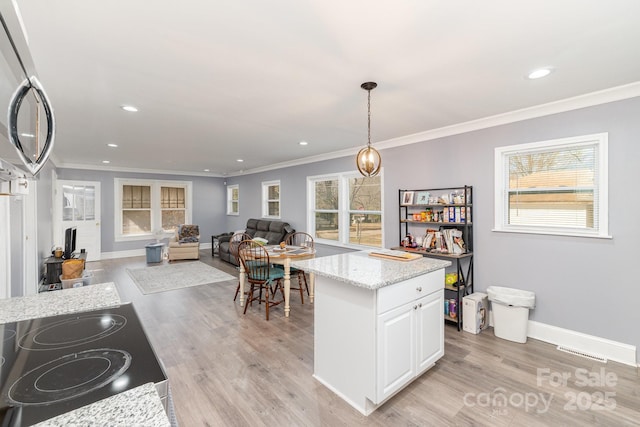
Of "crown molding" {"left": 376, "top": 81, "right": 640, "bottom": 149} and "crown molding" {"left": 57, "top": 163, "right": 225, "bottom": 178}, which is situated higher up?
"crown molding" {"left": 57, "top": 163, "right": 225, "bottom": 178}

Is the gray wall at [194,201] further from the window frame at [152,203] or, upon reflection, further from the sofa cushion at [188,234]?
the sofa cushion at [188,234]

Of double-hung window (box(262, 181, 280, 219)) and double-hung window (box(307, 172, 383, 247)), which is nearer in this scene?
double-hung window (box(307, 172, 383, 247))

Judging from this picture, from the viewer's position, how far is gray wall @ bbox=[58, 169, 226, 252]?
7.45m

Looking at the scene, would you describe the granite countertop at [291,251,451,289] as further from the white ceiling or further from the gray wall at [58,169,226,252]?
the gray wall at [58,169,226,252]

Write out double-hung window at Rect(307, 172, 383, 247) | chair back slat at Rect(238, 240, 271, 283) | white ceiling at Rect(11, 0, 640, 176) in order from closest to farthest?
white ceiling at Rect(11, 0, 640, 176) → chair back slat at Rect(238, 240, 271, 283) → double-hung window at Rect(307, 172, 383, 247)

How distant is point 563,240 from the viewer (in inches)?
117

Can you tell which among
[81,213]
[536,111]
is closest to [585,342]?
[536,111]

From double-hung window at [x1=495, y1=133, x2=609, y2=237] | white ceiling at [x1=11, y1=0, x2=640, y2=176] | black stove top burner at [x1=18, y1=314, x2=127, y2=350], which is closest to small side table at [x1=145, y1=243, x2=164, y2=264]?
white ceiling at [x1=11, y1=0, x2=640, y2=176]

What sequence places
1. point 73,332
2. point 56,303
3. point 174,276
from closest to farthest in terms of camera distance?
point 73,332, point 56,303, point 174,276

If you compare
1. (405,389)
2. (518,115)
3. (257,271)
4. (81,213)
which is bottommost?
(405,389)

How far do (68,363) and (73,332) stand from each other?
0.98 ft

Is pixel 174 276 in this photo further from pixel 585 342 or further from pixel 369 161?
pixel 585 342

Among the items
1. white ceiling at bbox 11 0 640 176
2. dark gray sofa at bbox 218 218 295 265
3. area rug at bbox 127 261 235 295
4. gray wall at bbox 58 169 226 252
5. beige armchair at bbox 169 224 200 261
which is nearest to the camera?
white ceiling at bbox 11 0 640 176

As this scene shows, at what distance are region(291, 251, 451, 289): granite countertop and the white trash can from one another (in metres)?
1.20
